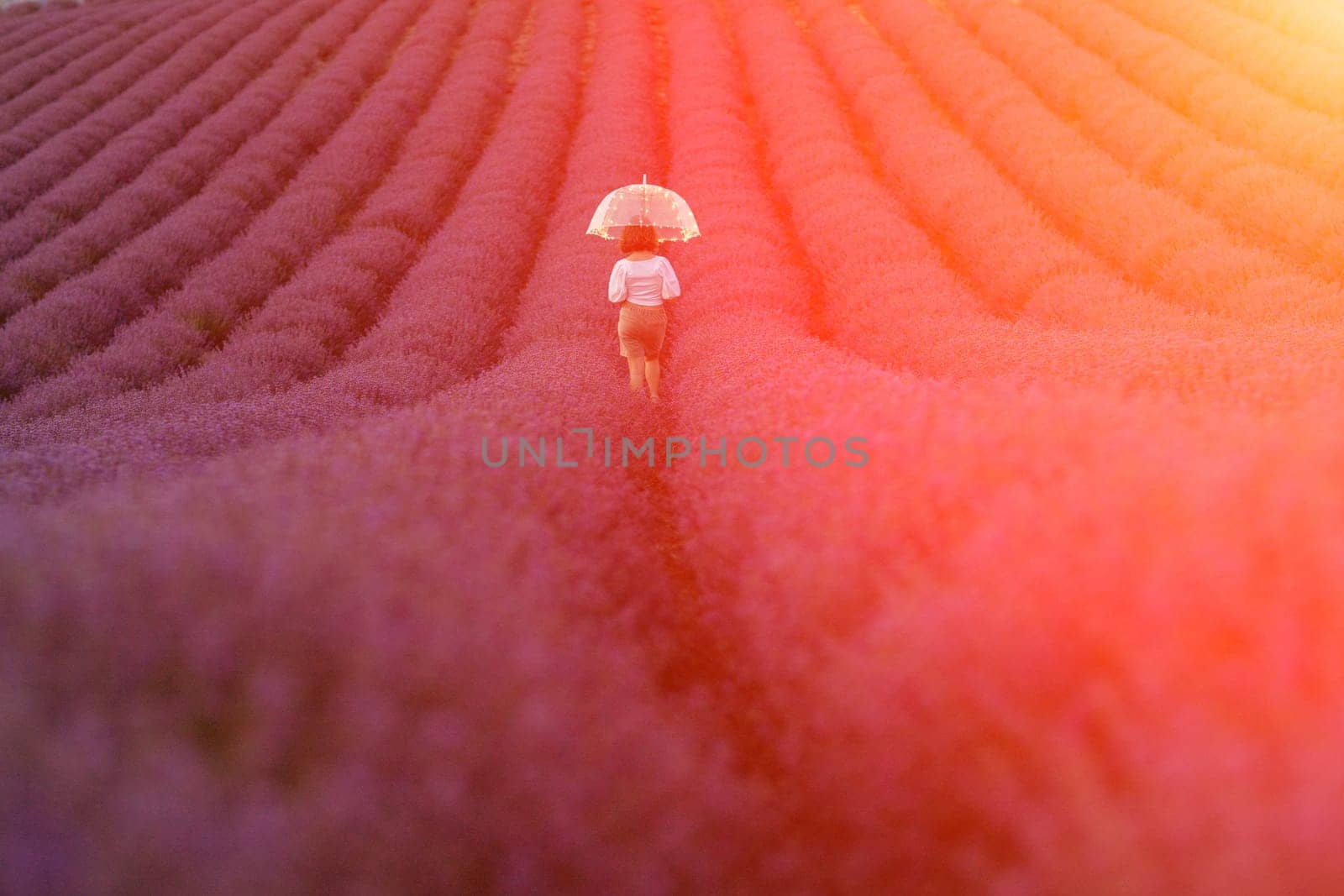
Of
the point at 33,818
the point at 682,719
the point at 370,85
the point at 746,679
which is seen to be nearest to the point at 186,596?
the point at 33,818

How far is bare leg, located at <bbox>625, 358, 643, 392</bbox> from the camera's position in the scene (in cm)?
437

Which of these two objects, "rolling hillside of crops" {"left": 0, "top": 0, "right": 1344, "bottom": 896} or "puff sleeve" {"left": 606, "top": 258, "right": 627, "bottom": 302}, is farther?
"puff sleeve" {"left": 606, "top": 258, "right": 627, "bottom": 302}

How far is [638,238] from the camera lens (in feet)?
14.7

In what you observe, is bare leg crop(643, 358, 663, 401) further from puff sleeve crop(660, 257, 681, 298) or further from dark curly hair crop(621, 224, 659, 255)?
dark curly hair crop(621, 224, 659, 255)

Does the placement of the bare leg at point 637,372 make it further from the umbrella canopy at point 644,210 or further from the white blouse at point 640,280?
the umbrella canopy at point 644,210

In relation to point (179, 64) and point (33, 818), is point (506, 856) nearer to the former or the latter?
point (33, 818)

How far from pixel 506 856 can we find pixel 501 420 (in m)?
1.47

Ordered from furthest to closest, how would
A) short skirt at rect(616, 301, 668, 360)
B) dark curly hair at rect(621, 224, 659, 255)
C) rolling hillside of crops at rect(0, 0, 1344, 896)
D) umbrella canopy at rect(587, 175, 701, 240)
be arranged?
1. umbrella canopy at rect(587, 175, 701, 240)
2. dark curly hair at rect(621, 224, 659, 255)
3. short skirt at rect(616, 301, 668, 360)
4. rolling hillside of crops at rect(0, 0, 1344, 896)

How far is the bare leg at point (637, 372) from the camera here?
437 centimetres

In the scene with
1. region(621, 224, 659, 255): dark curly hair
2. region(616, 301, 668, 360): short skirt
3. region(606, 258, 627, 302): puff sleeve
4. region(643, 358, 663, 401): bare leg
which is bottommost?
region(643, 358, 663, 401): bare leg

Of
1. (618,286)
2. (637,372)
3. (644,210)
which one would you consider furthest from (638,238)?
(637,372)

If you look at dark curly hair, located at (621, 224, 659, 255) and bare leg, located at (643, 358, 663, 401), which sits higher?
dark curly hair, located at (621, 224, 659, 255)

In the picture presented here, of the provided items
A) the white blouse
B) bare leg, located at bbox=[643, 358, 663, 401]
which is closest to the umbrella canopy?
the white blouse

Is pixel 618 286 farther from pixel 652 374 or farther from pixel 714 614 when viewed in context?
pixel 714 614
